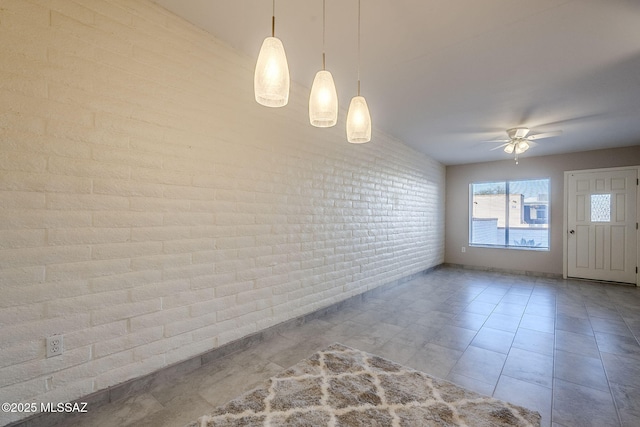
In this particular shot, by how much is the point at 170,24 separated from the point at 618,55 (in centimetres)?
359

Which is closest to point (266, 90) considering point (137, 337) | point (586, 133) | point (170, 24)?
point (170, 24)

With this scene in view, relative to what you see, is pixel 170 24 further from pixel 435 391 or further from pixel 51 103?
pixel 435 391

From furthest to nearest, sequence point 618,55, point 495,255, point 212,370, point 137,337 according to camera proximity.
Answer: point 495,255 < point 618,55 < point 212,370 < point 137,337

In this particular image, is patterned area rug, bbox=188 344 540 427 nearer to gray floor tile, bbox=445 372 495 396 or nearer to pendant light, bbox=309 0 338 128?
gray floor tile, bbox=445 372 495 396

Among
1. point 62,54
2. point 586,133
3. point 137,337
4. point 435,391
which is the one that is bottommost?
point 435,391

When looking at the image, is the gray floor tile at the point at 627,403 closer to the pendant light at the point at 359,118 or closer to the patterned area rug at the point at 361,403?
the patterned area rug at the point at 361,403

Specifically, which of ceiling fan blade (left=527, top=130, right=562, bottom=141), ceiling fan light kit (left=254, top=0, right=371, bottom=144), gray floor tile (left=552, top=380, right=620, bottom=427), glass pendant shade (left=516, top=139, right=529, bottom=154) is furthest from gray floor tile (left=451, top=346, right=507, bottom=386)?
ceiling fan blade (left=527, top=130, right=562, bottom=141)

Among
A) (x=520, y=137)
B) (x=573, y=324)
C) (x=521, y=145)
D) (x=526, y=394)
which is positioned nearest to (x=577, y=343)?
(x=573, y=324)

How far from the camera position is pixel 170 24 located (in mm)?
2066

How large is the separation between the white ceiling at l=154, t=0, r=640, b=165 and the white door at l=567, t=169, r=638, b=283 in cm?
184

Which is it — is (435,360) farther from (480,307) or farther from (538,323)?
(480,307)

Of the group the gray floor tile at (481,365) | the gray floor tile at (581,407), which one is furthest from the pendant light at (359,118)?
the gray floor tile at (581,407)

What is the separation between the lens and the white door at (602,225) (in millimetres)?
Answer: 5180

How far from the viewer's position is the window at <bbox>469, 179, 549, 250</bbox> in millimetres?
6074
